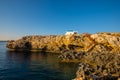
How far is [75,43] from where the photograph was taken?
445 ft

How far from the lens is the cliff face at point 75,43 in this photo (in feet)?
360

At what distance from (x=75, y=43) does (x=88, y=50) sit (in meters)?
17.1

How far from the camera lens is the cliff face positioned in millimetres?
109812

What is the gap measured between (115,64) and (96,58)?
2302 centimetres

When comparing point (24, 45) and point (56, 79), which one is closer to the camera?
point (56, 79)

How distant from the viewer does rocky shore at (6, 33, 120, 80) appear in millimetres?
53378

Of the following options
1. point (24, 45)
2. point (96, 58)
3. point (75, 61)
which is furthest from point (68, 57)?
point (24, 45)

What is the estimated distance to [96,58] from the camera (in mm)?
86062

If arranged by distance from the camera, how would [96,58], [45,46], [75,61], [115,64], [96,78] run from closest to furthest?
[96,78] < [115,64] < [96,58] < [75,61] < [45,46]

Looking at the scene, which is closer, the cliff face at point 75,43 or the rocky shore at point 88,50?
the rocky shore at point 88,50

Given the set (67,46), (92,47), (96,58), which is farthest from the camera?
(67,46)

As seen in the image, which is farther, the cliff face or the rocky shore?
the cliff face

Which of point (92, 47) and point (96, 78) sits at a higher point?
point (92, 47)

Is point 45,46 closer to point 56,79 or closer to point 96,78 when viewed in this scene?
point 56,79
